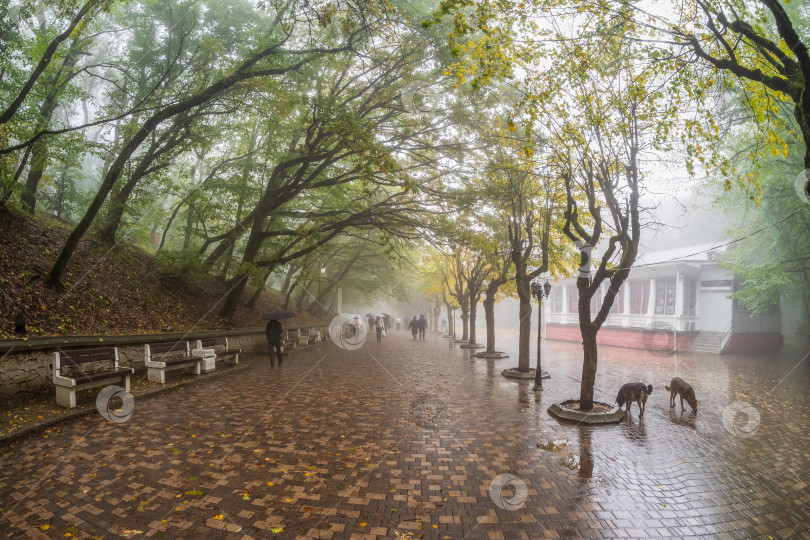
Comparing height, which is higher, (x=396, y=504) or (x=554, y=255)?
(x=554, y=255)

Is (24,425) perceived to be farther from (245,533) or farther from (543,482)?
(543,482)

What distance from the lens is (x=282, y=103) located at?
10.4 m

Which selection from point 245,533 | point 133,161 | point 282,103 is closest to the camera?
point 245,533

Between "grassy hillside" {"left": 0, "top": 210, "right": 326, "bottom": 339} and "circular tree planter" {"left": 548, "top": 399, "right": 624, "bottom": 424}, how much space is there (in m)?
9.87

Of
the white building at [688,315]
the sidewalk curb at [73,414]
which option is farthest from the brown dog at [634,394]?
the white building at [688,315]

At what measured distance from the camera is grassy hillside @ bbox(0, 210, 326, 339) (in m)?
8.38

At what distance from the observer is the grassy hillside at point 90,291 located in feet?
27.5

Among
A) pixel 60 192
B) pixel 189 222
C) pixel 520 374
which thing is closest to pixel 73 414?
pixel 520 374

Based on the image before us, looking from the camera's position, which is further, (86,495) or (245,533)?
(86,495)

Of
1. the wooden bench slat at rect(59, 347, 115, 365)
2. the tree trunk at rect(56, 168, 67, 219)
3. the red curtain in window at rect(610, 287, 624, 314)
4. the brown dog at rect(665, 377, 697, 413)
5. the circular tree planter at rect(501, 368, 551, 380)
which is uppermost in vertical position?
the tree trunk at rect(56, 168, 67, 219)

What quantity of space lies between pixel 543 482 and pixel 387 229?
36.4 ft

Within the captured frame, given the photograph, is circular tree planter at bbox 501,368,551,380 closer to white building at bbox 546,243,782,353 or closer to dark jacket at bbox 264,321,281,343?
dark jacket at bbox 264,321,281,343

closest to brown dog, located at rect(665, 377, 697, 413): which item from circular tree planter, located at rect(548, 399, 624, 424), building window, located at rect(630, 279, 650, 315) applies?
circular tree planter, located at rect(548, 399, 624, 424)

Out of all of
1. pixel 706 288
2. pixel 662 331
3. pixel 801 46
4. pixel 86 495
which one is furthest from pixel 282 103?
pixel 706 288
